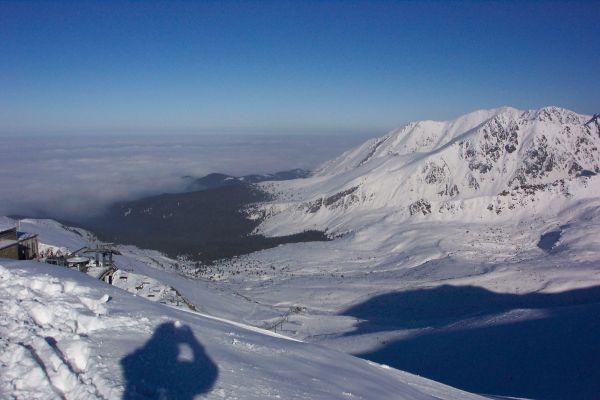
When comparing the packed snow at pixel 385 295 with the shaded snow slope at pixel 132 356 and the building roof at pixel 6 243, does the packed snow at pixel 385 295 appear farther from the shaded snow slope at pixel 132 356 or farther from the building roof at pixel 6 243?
the building roof at pixel 6 243

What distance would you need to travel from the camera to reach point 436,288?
151 ft

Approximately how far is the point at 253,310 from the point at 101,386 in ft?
107

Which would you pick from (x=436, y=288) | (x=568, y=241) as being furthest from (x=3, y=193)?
(x=568, y=241)

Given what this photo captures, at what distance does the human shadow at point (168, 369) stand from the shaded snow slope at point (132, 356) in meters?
0.02

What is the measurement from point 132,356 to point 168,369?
687 millimetres

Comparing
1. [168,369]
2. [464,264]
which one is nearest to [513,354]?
[168,369]

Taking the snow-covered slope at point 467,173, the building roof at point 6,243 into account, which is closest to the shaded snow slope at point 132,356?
the building roof at point 6,243

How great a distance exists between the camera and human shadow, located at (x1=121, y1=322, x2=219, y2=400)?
6.51 metres

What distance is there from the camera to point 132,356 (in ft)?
24.1

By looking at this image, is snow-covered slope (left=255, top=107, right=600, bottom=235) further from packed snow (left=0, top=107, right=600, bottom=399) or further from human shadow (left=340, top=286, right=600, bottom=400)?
human shadow (left=340, top=286, right=600, bottom=400)

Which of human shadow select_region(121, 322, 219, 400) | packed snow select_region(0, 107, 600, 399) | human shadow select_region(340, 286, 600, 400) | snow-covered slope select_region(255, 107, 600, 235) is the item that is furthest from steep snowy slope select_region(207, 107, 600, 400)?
human shadow select_region(121, 322, 219, 400)

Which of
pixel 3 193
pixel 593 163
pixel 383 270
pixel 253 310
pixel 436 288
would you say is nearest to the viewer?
pixel 253 310

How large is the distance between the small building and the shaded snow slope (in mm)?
12182

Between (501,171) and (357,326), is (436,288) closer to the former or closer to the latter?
(357,326)
